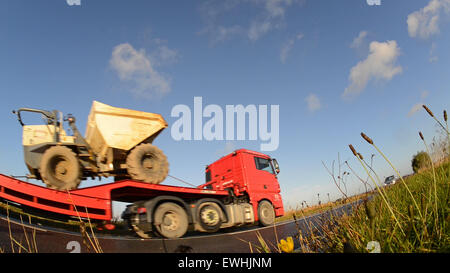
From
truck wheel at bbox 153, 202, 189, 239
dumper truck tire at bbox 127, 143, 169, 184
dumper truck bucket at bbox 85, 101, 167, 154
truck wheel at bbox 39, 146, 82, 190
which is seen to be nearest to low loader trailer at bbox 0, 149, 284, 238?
truck wheel at bbox 153, 202, 189, 239

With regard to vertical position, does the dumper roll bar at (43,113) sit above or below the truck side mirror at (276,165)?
above

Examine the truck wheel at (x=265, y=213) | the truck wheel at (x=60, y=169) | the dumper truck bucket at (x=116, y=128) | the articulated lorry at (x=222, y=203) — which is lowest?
the truck wheel at (x=265, y=213)

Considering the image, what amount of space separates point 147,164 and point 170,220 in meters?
1.85

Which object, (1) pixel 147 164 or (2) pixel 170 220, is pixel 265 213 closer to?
(2) pixel 170 220

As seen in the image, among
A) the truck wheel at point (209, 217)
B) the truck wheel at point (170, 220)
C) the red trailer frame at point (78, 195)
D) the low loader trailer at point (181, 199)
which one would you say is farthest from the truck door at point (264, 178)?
the red trailer frame at point (78, 195)

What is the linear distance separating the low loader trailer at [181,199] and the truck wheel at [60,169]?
31.3 inches

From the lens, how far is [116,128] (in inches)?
265

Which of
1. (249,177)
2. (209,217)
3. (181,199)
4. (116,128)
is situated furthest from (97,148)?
(249,177)

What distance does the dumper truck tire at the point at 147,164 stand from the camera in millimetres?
6594

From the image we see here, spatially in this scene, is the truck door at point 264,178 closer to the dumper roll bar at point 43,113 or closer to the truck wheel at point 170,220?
the truck wheel at point 170,220

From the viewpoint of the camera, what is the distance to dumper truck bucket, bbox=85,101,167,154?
6.55 metres

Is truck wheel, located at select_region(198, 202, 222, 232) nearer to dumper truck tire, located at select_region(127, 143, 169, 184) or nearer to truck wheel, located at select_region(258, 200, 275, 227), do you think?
dumper truck tire, located at select_region(127, 143, 169, 184)
